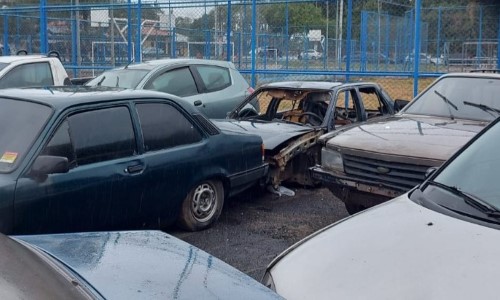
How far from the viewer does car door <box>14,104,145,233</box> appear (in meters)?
4.85

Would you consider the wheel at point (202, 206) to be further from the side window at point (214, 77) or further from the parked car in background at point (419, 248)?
the side window at point (214, 77)

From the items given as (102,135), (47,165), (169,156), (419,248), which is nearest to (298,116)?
(169,156)

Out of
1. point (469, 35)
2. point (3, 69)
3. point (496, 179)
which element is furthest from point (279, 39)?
point (496, 179)

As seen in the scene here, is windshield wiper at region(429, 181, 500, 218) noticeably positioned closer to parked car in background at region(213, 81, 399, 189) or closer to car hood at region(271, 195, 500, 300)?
car hood at region(271, 195, 500, 300)

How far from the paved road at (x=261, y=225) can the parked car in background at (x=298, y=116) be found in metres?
0.28

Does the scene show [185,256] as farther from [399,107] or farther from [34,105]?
[399,107]

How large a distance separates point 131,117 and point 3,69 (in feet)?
14.9

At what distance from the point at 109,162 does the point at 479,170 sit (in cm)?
298

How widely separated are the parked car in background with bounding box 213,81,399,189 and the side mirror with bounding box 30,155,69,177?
125 inches

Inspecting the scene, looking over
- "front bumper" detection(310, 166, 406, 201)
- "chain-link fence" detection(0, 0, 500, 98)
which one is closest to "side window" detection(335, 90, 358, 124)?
"front bumper" detection(310, 166, 406, 201)

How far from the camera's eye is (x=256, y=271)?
5523 mm

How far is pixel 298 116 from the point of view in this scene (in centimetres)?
870

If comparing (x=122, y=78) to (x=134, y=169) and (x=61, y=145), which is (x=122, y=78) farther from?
(x=61, y=145)

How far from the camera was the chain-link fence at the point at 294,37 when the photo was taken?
64.7ft
